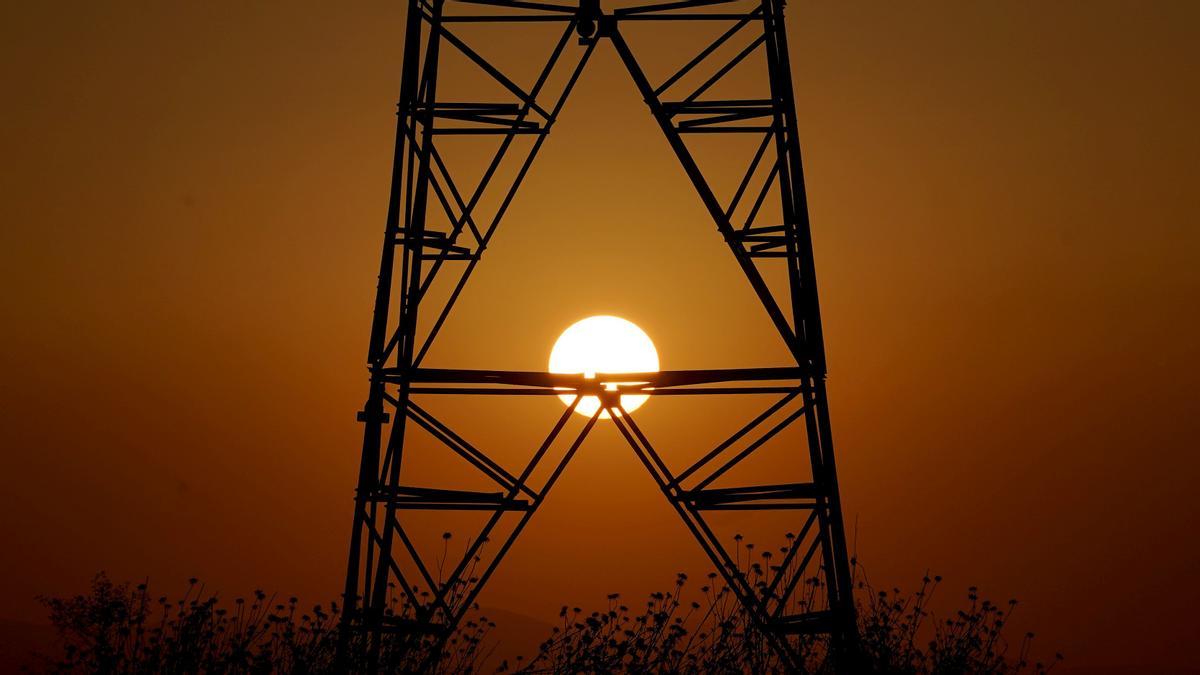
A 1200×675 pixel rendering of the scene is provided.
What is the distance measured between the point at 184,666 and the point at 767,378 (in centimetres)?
706

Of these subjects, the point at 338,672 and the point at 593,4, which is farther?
the point at 593,4

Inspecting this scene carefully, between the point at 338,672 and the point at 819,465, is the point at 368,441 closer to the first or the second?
the point at 338,672

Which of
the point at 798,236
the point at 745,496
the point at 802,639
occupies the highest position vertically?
the point at 798,236

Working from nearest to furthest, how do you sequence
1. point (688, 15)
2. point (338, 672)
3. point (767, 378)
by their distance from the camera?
point (338, 672) → point (767, 378) → point (688, 15)

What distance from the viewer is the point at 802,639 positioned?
16562 millimetres

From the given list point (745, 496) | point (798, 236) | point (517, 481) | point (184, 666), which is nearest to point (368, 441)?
point (517, 481)

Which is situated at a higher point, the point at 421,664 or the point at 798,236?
the point at 798,236

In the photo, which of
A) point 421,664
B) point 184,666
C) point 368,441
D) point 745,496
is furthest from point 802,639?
point 184,666

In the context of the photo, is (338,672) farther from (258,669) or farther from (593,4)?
(593,4)

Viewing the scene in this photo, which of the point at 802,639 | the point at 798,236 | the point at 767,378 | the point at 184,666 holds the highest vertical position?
the point at 798,236

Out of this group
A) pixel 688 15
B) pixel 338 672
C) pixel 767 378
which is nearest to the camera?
pixel 338 672

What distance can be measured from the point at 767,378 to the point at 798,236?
5.67ft

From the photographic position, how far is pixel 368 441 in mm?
15961

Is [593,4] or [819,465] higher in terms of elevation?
[593,4]
